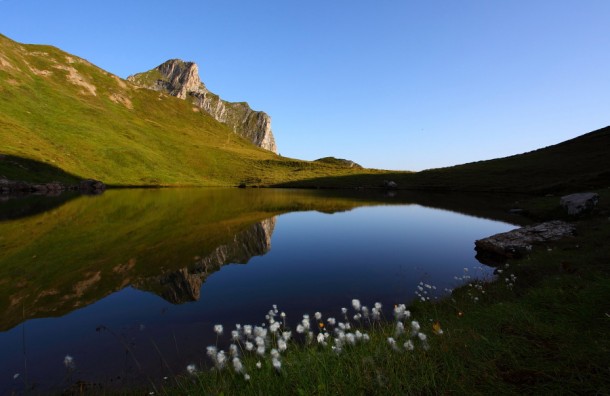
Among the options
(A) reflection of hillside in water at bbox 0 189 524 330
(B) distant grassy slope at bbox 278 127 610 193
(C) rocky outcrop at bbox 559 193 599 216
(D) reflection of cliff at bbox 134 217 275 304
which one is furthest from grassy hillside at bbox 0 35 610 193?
(A) reflection of hillside in water at bbox 0 189 524 330

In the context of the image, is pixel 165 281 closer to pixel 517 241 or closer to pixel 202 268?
pixel 202 268

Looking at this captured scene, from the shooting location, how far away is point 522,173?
11256cm

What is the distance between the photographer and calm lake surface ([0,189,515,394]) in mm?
10429

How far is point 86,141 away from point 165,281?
146402 millimetres

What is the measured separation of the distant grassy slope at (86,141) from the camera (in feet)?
362

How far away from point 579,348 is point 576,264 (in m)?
11.1

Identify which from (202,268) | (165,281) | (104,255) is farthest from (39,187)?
(165,281)

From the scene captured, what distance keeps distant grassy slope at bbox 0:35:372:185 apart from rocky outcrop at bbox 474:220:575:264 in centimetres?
11064

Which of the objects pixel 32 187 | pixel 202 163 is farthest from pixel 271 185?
pixel 32 187

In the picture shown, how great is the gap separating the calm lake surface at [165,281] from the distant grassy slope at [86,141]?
84.7 m

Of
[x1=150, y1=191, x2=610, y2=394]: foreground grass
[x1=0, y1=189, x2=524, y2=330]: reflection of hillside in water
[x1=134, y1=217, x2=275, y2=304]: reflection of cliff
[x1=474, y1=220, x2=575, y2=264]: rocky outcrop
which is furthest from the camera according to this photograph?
[x1=474, y1=220, x2=575, y2=264]: rocky outcrop

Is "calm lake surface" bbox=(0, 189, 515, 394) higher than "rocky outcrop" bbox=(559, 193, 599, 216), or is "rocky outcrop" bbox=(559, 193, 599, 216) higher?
"rocky outcrop" bbox=(559, 193, 599, 216)

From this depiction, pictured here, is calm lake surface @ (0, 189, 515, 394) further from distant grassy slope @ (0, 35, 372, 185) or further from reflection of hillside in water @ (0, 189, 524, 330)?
distant grassy slope @ (0, 35, 372, 185)

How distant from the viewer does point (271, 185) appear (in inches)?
5704
